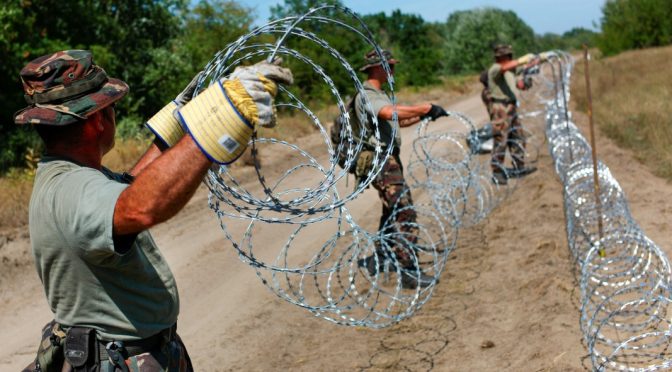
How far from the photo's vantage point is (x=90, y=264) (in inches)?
95.9

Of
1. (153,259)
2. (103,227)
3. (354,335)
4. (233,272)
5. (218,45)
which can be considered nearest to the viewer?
(103,227)

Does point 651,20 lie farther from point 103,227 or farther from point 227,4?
point 103,227

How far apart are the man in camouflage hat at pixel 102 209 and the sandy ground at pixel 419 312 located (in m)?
3.00

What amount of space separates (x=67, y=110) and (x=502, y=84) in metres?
9.70

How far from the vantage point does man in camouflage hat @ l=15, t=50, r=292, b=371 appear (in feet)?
6.59

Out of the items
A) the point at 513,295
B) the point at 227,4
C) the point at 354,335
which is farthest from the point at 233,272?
the point at 227,4

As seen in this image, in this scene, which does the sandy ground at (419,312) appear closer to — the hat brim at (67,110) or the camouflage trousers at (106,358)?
the camouflage trousers at (106,358)

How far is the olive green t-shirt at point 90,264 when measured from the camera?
7.21 feet

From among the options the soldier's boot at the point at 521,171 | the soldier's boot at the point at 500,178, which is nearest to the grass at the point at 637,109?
the soldier's boot at the point at 521,171

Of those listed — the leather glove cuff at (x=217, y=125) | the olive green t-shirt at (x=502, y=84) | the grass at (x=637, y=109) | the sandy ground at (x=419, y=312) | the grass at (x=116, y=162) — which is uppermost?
the leather glove cuff at (x=217, y=125)

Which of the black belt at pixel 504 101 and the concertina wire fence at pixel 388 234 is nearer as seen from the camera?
the concertina wire fence at pixel 388 234

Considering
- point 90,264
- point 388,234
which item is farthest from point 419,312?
point 90,264

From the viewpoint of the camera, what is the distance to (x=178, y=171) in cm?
198

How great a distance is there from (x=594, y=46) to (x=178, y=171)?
2118 inches
